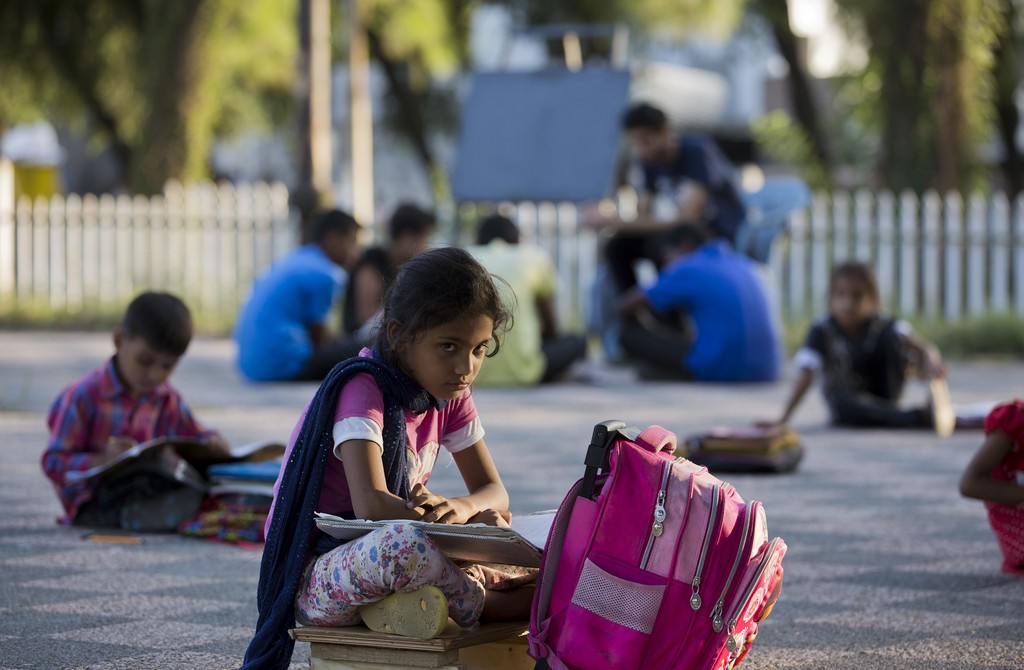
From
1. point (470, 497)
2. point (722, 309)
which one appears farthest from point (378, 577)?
point (722, 309)

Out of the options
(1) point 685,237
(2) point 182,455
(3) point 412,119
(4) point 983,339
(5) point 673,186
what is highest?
(3) point 412,119

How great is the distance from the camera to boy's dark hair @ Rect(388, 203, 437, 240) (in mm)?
9492

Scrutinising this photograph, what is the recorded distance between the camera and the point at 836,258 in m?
14.2

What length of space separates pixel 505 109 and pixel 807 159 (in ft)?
32.3

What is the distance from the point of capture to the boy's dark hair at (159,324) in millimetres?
4805

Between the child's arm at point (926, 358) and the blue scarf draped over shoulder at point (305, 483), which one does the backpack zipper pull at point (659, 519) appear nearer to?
the blue scarf draped over shoulder at point (305, 483)

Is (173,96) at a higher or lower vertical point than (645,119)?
higher

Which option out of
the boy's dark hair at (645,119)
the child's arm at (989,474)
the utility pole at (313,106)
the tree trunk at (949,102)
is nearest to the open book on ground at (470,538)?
the child's arm at (989,474)

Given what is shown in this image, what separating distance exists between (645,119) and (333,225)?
269 cm

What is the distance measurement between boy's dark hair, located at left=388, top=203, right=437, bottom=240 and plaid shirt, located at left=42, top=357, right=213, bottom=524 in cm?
447

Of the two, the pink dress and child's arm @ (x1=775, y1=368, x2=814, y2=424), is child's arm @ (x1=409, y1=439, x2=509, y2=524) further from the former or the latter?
child's arm @ (x1=775, y1=368, x2=814, y2=424)

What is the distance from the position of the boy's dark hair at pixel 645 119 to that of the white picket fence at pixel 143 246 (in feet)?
17.0

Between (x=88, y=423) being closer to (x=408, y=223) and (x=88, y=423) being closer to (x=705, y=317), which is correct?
(x=408, y=223)

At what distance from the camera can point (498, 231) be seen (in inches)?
412
